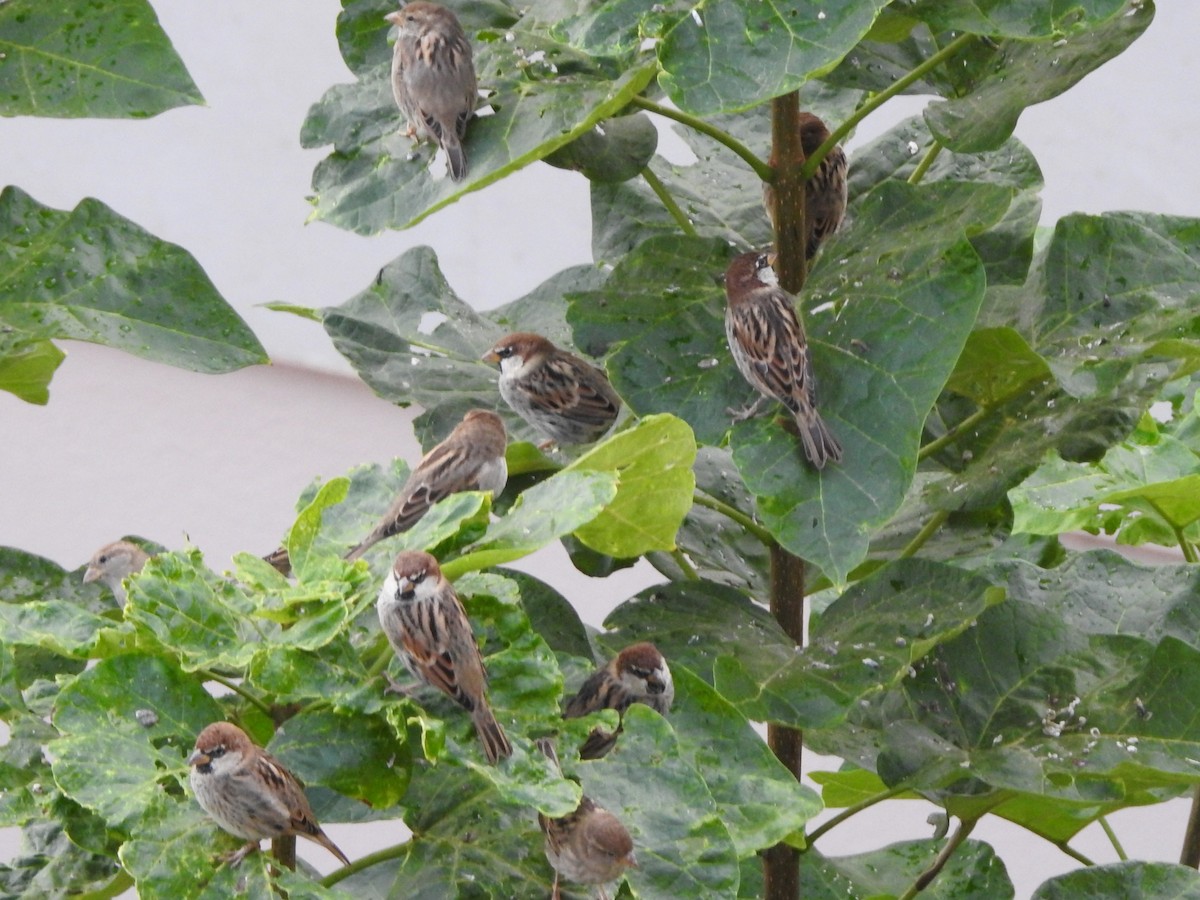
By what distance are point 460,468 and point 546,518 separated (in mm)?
345

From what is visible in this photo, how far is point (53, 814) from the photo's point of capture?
91 centimetres

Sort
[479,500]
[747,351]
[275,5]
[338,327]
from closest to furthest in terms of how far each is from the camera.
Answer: [479,500], [747,351], [338,327], [275,5]

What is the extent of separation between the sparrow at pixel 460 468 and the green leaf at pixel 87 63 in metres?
0.31

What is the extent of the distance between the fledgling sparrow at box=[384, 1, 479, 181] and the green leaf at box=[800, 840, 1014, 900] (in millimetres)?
638

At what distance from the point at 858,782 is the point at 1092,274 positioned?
1.82 ft

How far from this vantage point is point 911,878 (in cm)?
136

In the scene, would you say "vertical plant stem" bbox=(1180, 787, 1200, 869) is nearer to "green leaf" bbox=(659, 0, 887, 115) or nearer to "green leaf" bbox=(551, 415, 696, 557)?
"green leaf" bbox=(551, 415, 696, 557)

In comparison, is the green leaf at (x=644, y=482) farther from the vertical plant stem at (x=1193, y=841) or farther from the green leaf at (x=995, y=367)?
the vertical plant stem at (x=1193, y=841)

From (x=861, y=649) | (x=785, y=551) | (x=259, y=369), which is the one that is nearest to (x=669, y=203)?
(x=785, y=551)

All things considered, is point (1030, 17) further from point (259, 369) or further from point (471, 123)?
point (259, 369)

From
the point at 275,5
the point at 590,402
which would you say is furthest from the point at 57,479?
the point at 590,402

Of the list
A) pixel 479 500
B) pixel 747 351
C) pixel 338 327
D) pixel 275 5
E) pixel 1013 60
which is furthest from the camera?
pixel 275 5

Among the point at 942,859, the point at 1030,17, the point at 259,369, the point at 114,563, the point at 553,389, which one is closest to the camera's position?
the point at 1030,17

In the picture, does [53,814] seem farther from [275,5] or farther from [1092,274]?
[275,5]
